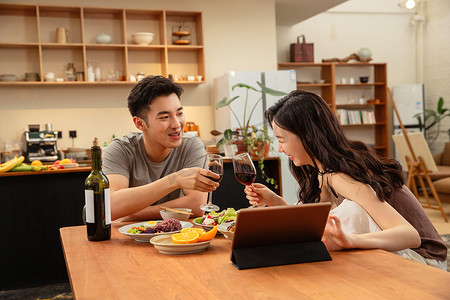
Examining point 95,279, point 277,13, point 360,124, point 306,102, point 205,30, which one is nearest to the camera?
point 95,279

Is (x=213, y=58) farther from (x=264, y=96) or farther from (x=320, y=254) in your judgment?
(x=320, y=254)

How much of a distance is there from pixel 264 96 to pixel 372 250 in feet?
17.4

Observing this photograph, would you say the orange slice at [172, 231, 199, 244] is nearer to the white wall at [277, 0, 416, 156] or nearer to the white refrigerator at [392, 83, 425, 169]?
the white wall at [277, 0, 416, 156]

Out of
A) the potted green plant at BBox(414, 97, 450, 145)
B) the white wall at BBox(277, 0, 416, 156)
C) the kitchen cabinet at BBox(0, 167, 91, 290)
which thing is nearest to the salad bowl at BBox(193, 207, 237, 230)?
the kitchen cabinet at BBox(0, 167, 91, 290)

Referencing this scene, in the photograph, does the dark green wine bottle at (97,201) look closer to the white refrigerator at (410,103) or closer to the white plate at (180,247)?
the white plate at (180,247)

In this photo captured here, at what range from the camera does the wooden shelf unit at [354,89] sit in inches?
333

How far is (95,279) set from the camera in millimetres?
1202

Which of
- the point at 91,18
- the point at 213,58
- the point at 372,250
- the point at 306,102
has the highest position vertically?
the point at 91,18

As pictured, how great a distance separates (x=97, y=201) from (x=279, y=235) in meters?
0.64

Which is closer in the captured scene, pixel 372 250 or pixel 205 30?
pixel 372 250

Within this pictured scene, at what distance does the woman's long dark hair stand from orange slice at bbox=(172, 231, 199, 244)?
531 mm

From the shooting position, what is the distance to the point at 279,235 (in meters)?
1.26

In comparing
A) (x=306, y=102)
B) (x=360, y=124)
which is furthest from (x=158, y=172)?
(x=360, y=124)

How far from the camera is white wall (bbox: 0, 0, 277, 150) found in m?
6.30
